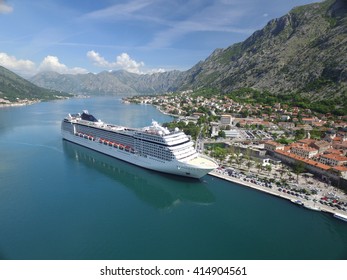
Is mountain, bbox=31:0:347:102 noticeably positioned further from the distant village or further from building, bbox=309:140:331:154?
building, bbox=309:140:331:154

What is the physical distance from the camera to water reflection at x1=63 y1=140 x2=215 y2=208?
25.0 meters

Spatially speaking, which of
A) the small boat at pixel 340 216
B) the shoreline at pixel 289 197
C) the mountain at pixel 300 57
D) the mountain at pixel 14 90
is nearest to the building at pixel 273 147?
the shoreline at pixel 289 197

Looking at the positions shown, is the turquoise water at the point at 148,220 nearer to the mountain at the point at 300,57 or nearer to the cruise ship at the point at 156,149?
the cruise ship at the point at 156,149

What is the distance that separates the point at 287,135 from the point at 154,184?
33.6 metres

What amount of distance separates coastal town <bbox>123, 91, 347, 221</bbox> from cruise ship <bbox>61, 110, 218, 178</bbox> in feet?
12.0

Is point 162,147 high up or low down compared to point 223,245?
up

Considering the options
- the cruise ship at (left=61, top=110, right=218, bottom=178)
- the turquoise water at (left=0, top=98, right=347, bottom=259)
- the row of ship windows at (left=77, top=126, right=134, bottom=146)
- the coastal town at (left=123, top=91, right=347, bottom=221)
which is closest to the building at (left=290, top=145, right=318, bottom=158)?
the coastal town at (left=123, top=91, right=347, bottom=221)

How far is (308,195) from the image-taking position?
24469 mm

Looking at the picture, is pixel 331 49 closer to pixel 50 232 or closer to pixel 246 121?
pixel 246 121

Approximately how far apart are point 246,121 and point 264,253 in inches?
1938

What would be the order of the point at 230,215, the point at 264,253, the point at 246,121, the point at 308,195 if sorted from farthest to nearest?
the point at 246,121 < the point at 308,195 < the point at 230,215 < the point at 264,253

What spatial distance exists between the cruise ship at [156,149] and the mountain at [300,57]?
64.4m

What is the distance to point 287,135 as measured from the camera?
168 ft

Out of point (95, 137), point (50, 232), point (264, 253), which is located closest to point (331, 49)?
point (95, 137)
